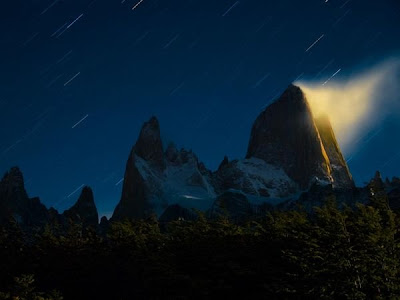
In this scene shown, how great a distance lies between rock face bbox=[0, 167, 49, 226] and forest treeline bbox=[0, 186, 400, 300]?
120900mm

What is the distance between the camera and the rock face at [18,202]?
184250mm

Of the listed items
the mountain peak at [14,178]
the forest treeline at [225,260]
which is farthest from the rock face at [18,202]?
the forest treeline at [225,260]

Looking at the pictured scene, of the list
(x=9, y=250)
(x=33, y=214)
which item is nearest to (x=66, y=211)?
(x=33, y=214)

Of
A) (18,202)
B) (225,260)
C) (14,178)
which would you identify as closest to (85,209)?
(18,202)

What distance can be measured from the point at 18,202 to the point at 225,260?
533 feet

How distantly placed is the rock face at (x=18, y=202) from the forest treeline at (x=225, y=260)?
121m

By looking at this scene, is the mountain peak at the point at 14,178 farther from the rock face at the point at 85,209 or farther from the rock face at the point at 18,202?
the rock face at the point at 85,209

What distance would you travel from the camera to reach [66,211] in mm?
194000

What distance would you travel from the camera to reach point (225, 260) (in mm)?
43688

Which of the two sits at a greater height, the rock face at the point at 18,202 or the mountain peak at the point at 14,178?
the mountain peak at the point at 14,178

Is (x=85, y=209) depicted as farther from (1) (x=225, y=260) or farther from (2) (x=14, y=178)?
(1) (x=225, y=260)

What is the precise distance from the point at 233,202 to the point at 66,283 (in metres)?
130

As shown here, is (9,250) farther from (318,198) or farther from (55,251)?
(318,198)

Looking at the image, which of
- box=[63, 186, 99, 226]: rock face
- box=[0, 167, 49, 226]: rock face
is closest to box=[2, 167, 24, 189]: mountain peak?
box=[0, 167, 49, 226]: rock face
